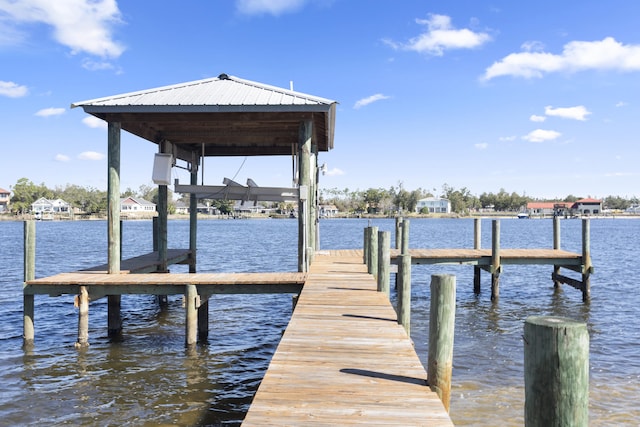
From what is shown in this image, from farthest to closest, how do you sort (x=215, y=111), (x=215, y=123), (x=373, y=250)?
(x=215, y=123) → (x=373, y=250) → (x=215, y=111)

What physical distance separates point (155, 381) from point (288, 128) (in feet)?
24.4

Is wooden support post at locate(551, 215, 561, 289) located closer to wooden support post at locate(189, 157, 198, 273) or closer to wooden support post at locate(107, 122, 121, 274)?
wooden support post at locate(189, 157, 198, 273)

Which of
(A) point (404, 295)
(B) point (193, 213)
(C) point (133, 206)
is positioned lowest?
(A) point (404, 295)

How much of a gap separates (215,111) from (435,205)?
17390 cm

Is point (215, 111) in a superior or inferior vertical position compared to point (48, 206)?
superior

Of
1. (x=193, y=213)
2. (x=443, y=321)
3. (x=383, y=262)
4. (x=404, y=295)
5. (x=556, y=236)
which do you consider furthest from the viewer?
(x=556, y=236)

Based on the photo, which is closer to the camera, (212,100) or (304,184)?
(212,100)

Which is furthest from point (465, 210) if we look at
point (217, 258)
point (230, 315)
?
point (230, 315)

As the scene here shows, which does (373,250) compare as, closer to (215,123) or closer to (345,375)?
(215,123)

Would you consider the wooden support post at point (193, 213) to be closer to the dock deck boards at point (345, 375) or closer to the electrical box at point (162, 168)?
the electrical box at point (162, 168)

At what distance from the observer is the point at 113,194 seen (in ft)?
39.3

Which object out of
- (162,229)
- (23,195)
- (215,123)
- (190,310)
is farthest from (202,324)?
(23,195)

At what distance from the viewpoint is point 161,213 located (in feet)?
51.0

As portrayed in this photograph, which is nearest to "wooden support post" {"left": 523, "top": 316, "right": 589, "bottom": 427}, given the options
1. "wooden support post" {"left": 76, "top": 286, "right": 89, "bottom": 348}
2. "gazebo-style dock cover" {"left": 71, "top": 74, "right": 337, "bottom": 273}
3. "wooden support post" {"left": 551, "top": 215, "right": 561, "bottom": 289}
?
"gazebo-style dock cover" {"left": 71, "top": 74, "right": 337, "bottom": 273}
